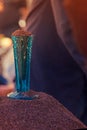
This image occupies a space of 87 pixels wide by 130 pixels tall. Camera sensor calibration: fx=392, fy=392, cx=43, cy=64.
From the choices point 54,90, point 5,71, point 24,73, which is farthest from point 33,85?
point 5,71

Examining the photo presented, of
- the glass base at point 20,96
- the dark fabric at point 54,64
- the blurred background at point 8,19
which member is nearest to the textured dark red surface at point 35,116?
the glass base at point 20,96

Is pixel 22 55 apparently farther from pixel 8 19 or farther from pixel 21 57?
pixel 8 19

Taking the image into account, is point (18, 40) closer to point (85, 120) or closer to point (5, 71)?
point (85, 120)

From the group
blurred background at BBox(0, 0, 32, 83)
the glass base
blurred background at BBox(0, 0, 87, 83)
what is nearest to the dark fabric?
blurred background at BBox(0, 0, 87, 83)

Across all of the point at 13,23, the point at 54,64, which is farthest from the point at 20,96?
the point at 13,23

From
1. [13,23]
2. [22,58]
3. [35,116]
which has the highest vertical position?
[13,23]
